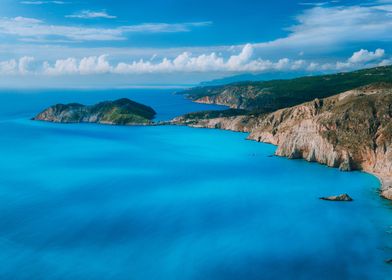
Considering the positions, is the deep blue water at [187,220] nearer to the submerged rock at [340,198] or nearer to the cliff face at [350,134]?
the submerged rock at [340,198]

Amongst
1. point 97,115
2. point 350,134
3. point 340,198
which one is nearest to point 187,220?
point 340,198

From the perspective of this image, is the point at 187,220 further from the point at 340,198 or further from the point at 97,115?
the point at 97,115

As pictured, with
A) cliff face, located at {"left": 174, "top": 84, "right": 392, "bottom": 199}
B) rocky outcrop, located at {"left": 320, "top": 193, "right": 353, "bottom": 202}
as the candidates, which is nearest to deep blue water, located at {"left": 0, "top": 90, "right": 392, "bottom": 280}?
rocky outcrop, located at {"left": 320, "top": 193, "right": 353, "bottom": 202}

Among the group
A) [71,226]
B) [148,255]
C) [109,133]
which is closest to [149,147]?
[109,133]

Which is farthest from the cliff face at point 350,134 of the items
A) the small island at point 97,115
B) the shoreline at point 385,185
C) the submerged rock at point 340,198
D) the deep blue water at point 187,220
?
the small island at point 97,115

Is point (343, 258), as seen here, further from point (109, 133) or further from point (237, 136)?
point (109, 133)

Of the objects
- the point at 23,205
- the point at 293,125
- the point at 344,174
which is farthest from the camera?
the point at 293,125
